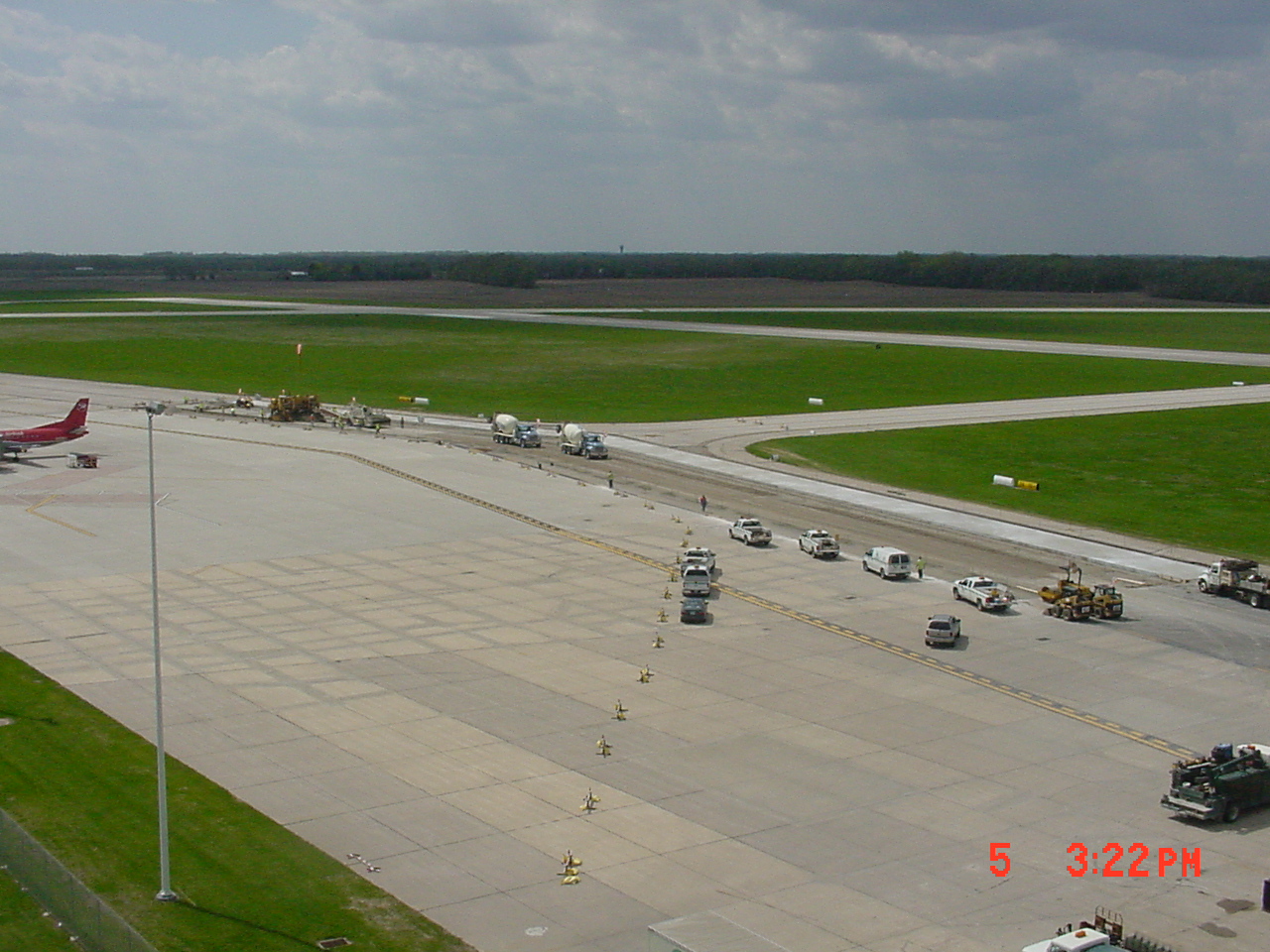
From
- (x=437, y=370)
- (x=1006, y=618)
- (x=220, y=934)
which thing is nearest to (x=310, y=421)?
(x=437, y=370)

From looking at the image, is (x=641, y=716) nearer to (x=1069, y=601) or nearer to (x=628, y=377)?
(x=1069, y=601)

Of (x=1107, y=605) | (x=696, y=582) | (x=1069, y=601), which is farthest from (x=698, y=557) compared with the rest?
(x=1107, y=605)

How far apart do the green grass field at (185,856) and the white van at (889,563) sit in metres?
40.3

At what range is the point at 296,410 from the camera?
133375 mm

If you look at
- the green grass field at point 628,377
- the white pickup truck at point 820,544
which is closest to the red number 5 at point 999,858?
the white pickup truck at point 820,544

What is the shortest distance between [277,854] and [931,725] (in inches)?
953

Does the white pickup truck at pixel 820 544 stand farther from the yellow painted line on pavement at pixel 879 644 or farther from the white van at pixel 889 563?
the yellow painted line on pavement at pixel 879 644

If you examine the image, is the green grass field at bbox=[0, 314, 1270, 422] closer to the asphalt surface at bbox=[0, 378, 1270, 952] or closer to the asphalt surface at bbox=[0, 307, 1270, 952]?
the asphalt surface at bbox=[0, 307, 1270, 952]

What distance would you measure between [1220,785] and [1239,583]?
31990 millimetres

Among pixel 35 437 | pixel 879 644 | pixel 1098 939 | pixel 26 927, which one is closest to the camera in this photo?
pixel 1098 939

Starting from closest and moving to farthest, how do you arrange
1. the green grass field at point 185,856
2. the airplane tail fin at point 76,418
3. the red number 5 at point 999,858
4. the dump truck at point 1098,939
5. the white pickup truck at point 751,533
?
the dump truck at point 1098,939 → the green grass field at point 185,856 → the red number 5 at point 999,858 → the white pickup truck at point 751,533 → the airplane tail fin at point 76,418

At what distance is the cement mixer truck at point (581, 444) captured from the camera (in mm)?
112750

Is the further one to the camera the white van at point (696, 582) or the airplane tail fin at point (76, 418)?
the airplane tail fin at point (76, 418)

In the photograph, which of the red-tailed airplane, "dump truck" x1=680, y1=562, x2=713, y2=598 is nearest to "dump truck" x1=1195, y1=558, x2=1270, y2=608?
"dump truck" x1=680, y1=562, x2=713, y2=598
